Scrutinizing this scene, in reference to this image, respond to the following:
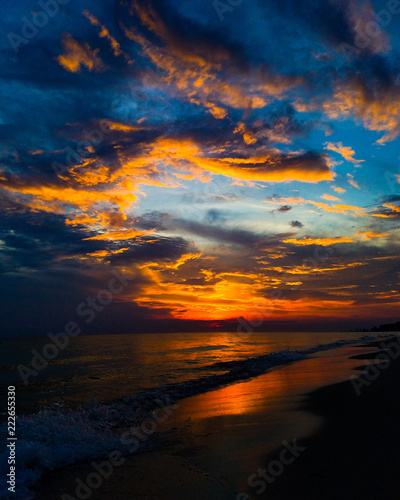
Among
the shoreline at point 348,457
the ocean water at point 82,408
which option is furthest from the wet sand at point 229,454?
the ocean water at point 82,408

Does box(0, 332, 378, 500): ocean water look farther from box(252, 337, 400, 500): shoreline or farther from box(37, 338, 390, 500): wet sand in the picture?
box(252, 337, 400, 500): shoreline

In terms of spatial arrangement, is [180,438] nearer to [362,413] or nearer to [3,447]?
[3,447]

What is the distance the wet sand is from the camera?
5.30 metres

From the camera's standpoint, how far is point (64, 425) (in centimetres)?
958

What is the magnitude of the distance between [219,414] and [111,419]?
3702 mm

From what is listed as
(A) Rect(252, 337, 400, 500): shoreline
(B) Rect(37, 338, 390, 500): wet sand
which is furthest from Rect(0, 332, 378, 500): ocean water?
(A) Rect(252, 337, 400, 500): shoreline

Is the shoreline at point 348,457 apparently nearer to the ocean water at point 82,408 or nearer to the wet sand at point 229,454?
the wet sand at point 229,454

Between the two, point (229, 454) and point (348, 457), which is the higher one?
point (348, 457)

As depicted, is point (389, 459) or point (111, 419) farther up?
point (389, 459)

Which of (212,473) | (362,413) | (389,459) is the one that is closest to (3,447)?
(212,473)

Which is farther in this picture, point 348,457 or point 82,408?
→ point 82,408

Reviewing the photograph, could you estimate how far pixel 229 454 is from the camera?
675 cm

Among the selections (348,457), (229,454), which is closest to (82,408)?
(229,454)

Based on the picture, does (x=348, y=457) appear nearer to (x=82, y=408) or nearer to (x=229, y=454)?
(x=229, y=454)
